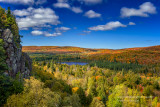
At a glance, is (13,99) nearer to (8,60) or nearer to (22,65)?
(8,60)

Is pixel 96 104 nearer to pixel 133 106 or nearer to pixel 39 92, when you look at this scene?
pixel 133 106

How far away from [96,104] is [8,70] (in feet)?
146

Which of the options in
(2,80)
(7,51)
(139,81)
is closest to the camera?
(2,80)

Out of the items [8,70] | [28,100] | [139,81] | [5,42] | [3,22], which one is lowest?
[139,81]

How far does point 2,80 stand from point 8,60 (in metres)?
11.7

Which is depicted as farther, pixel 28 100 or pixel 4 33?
pixel 4 33

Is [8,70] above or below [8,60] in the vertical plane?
below

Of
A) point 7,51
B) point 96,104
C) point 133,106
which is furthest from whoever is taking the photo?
point 133,106

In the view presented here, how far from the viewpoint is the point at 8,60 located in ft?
142

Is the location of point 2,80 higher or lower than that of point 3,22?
lower

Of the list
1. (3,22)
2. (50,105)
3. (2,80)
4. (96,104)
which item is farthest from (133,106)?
(3,22)

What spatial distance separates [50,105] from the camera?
2606 cm

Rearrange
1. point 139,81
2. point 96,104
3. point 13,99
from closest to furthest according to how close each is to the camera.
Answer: point 13,99 < point 96,104 < point 139,81

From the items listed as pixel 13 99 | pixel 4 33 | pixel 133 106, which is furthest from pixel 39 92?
pixel 133 106
